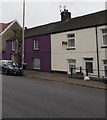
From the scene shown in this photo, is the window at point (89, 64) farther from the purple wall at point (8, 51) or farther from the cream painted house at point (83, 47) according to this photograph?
the purple wall at point (8, 51)

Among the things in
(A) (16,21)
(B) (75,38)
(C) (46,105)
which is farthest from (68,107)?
(A) (16,21)

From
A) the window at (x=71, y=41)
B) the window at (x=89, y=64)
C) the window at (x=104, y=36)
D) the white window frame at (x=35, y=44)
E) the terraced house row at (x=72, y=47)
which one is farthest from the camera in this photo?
the white window frame at (x=35, y=44)

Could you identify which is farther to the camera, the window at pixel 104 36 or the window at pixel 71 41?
the window at pixel 71 41

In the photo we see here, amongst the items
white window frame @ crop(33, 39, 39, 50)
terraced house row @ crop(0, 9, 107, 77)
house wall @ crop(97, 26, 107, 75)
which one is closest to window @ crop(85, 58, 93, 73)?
terraced house row @ crop(0, 9, 107, 77)

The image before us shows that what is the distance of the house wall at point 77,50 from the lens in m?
18.9

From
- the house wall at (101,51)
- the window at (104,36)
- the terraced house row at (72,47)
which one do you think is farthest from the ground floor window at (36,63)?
the window at (104,36)

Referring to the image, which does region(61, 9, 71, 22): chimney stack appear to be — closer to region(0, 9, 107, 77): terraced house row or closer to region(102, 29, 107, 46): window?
region(0, 9, 107, 77): terraced house row

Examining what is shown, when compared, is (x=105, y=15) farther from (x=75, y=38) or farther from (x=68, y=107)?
(x=68, y=107)

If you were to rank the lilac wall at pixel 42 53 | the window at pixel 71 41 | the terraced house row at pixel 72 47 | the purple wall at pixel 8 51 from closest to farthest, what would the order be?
1. the terraced house row at pixel 72 47
2. the window at pixel 71 41
3. the lilac wall at pixel 42 53
4. the purple wall at pixel 8 51

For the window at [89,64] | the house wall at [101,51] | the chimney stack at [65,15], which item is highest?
the chimney stack at [65,15]

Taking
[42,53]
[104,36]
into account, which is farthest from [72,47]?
[42,53]

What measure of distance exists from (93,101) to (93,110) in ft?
5.43

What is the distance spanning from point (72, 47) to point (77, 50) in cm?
93

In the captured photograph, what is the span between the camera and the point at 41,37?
25.7 m
